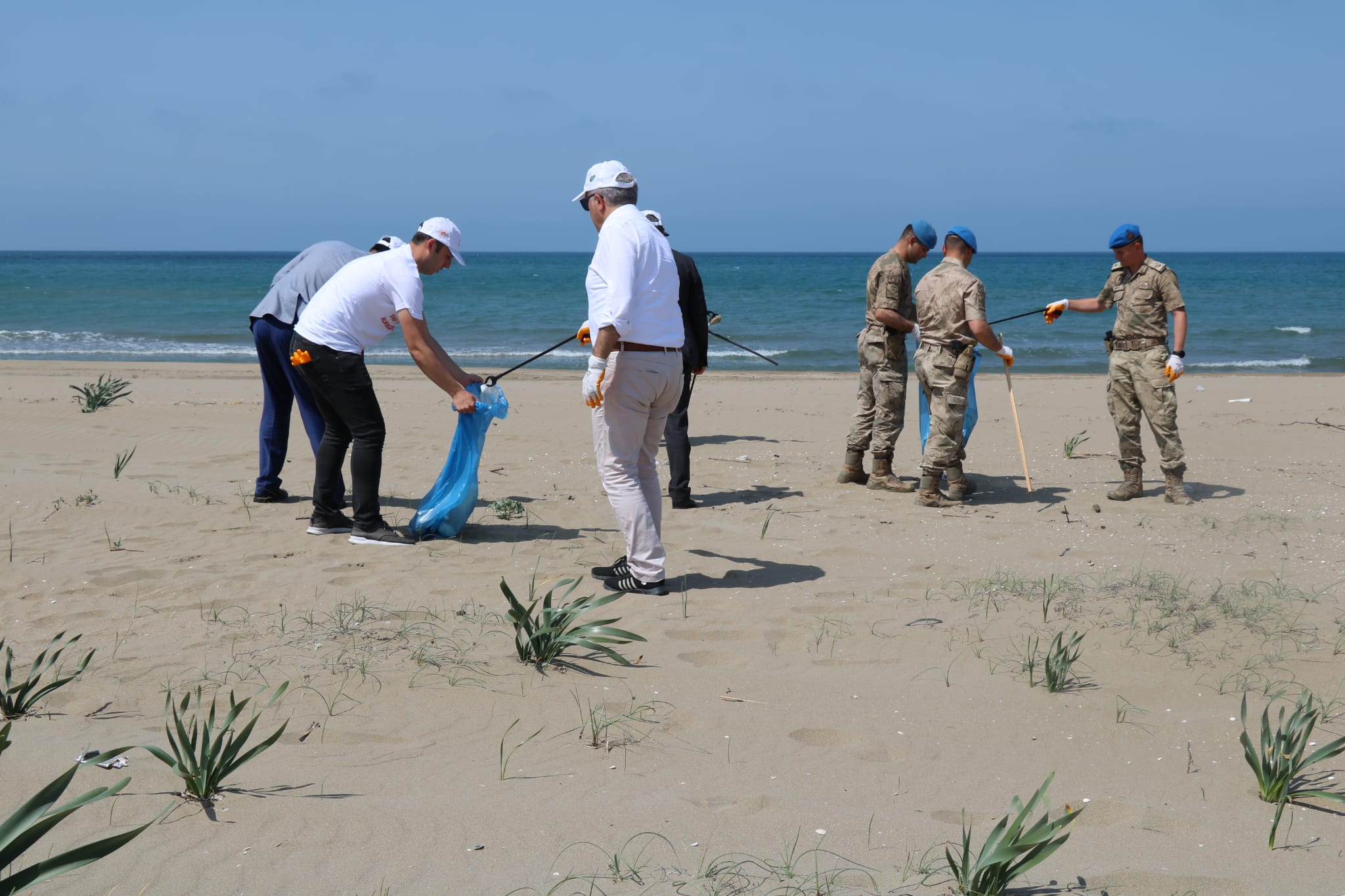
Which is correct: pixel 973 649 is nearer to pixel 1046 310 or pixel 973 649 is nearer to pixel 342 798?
pixel 342 798

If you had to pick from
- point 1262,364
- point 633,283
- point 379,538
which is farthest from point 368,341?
point 1262,364

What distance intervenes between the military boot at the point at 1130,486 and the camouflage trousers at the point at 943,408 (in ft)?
3.50

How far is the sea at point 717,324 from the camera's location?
68.0 feet

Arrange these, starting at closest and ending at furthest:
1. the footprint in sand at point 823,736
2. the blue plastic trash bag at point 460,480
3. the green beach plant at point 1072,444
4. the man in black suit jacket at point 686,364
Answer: the footprint in sand at point 823,736 < the blue plastic trash bag at point 460,480 < the man in black suit jacket at point 686,364 < the green beach plant at point 1072,444

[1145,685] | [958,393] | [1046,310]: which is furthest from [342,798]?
[1046,310]

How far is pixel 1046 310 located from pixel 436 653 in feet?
16.0

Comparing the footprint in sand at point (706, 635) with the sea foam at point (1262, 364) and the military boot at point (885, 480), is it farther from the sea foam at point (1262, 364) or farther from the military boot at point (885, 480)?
the sea foam at point (1262, 364)

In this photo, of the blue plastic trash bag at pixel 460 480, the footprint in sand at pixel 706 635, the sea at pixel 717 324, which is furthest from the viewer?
the sea at pixel 717 324

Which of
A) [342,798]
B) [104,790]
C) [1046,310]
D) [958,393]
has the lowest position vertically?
[342,798]

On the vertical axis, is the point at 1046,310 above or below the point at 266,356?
above

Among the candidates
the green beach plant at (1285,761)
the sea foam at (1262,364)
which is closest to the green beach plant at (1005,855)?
the green beach plant at (1285,761)

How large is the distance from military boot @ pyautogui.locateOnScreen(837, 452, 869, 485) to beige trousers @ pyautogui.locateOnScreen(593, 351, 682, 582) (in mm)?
2896

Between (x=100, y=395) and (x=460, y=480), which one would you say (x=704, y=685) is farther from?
(x=100, y=395)

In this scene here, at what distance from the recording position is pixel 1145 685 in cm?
373
